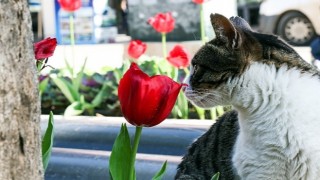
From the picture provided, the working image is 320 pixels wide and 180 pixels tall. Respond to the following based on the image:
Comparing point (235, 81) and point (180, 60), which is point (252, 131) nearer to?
point (235, 81)

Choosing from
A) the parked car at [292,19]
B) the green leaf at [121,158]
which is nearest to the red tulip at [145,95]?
the green leaf at [121,158]

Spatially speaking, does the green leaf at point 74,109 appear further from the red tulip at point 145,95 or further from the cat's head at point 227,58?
the red tulip at point 145,95

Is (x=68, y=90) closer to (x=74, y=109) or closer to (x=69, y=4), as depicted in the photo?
(x=74, y=109)

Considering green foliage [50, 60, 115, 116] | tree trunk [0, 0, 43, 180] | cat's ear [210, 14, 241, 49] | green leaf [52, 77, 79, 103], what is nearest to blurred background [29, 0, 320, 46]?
green foliage [50, 60, 115, 116]

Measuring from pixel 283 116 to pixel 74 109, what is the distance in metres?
3.35

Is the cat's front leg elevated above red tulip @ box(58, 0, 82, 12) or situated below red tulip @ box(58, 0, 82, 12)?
below

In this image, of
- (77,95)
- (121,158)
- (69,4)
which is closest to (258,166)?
(121,158)

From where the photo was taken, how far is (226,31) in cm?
182

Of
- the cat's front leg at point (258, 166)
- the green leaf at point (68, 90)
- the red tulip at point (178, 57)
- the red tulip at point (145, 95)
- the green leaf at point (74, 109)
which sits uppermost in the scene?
the red tulip at point (145, 95)

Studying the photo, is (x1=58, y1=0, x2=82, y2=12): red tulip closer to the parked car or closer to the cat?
the cat

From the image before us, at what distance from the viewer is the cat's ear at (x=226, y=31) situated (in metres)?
1.74

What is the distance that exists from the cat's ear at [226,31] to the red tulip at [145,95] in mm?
545

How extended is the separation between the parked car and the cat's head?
26.1 ft

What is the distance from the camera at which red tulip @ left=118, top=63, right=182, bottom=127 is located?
1.23 m
